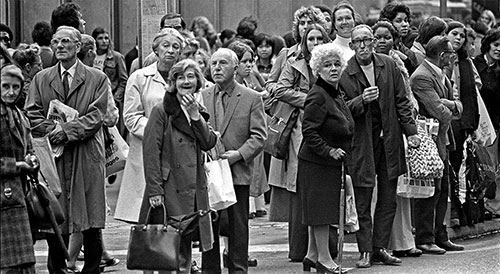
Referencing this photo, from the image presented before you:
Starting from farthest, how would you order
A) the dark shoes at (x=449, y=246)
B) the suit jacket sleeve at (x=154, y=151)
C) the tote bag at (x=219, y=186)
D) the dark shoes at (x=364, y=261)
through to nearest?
the dark shoes at (x=449, y=246)
the dark shoes at (x=364, y=261)
the tote bag at (x=219, y=186)
the suit jacket sleeve at (x=154, y=151)

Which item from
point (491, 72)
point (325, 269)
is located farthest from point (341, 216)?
point (491, 72)

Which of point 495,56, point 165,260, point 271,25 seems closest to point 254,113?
point 165,260

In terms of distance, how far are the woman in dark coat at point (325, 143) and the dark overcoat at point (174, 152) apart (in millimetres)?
1274

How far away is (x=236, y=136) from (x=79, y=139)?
136 cm

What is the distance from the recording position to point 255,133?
11.7 m

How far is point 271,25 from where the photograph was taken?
22922mm

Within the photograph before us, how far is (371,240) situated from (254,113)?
68.0 inches

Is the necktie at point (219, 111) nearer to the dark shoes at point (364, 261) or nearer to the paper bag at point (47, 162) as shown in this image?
the paper bag at point (47, 162)

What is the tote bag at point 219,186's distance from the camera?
1098 cm

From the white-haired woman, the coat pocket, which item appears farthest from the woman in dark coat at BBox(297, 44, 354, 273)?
the coat pocket

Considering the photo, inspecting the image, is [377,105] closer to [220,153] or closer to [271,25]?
[220,153]

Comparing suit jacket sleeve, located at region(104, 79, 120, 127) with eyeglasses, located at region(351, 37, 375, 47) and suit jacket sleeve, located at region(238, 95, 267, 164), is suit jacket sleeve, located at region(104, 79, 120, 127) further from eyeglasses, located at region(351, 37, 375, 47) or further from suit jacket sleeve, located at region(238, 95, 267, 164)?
eyeglasses, located at region(351, 37, 375, 47)

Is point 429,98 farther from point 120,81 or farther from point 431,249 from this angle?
point 120,81

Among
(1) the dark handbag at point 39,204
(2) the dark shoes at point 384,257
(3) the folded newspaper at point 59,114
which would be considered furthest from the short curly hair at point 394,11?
(1) the dark handbag at point 39,204
